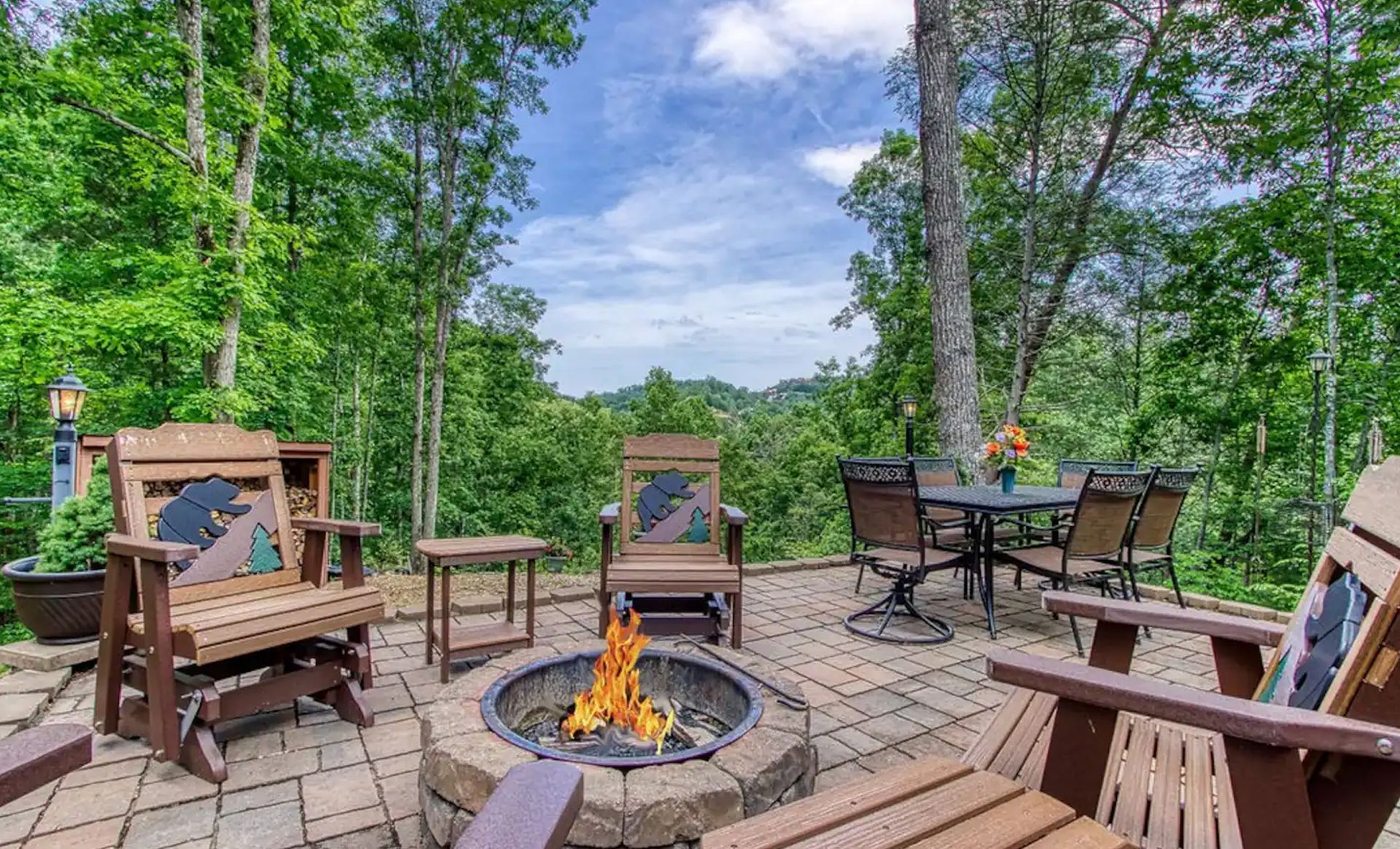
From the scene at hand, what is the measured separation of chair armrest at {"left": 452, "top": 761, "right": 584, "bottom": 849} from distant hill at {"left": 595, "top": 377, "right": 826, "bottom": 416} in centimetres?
1672

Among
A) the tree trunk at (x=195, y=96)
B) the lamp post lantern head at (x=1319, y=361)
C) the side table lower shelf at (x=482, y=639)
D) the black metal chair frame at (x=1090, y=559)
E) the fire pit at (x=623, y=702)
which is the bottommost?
the side table lower shelf at (x=482, y=639)

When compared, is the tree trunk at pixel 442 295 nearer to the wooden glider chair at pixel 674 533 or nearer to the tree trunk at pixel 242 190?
the tree trunk at pixel 242 190

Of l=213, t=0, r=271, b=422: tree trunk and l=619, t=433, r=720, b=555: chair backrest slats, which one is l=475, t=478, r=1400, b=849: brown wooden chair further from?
l=213, t=0, r=271, b=422: tree trunk

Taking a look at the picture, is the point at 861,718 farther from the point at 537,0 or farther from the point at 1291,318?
the point at 537,0

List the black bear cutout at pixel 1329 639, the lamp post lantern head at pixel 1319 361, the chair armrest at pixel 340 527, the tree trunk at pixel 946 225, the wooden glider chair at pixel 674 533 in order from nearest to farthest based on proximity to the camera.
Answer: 1. the black bear cutout at pixel 1329 639
2. the chair armrest at pixel 340 527
3. the wooden glider chair at pixel 674 533
4. the lamp post lantern head at pixel 1319 361
5. the tree trunk at pixel 946 225

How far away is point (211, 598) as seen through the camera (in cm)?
221

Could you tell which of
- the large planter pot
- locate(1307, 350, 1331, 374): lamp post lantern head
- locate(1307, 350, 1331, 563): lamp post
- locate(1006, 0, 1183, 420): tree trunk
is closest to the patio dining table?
locate(1307, 350, 1331, 563): lamp post

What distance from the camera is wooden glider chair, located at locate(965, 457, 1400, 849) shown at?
806 mm

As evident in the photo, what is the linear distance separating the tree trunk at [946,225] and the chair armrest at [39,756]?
19.2ft

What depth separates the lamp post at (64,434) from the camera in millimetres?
3326

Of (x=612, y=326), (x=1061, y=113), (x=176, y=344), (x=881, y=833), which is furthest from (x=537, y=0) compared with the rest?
Result: (x=881, y=833)

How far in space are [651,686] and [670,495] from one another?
55.6 inches

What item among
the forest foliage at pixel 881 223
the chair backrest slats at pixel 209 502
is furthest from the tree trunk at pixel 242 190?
the chair backrest slats at pixel 209 502

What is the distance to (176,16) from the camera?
5184mm
